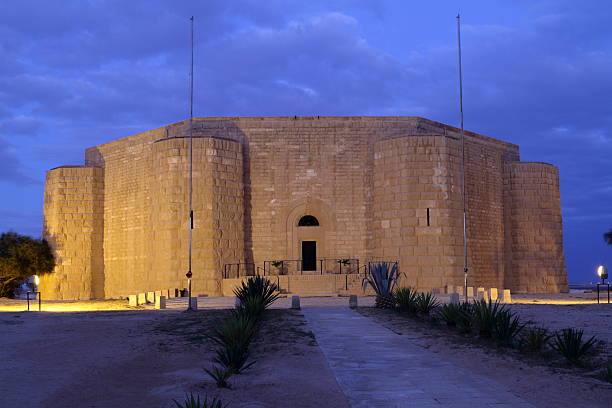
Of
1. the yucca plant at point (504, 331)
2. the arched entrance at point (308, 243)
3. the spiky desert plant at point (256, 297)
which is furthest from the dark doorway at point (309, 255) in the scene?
the yucca plant at point (504, 331)

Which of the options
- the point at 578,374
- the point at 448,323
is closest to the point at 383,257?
the point at 448,323

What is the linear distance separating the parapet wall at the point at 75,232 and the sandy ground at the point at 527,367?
84.6 feet

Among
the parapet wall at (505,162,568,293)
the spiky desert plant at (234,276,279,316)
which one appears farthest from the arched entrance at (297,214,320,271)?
the spiky desert plant at (234,276,279,316)

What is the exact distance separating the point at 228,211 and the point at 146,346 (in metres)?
19.6

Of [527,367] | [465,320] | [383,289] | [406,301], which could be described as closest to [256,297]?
[406,301]

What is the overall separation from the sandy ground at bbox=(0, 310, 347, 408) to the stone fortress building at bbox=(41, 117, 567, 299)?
1466 centimetres

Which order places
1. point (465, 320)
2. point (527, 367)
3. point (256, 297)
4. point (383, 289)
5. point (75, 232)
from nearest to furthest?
point (527, 367)
point (465, 320)
point (256, 297)
point (383, 289)
point (75, 232)

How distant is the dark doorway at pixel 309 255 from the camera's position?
115 feet

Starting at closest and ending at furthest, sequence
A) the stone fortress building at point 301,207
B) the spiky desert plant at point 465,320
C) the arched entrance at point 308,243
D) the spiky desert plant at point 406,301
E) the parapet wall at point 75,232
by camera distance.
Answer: the spiky desert plant at point 465,320 < the spiky desert plant at point 406,301 < the stone fortress building at point 301,207 < the arched entrance at point 308,243 < the parapet wall at point 75,232

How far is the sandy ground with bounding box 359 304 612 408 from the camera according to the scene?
834cm

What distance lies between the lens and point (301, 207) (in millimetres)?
34656

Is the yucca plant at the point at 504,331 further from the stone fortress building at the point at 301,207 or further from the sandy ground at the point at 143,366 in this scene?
the stone fortress building at the point at 301,207

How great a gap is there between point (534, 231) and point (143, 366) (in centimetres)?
3156

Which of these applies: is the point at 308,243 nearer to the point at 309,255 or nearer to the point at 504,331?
the point at 309,255
